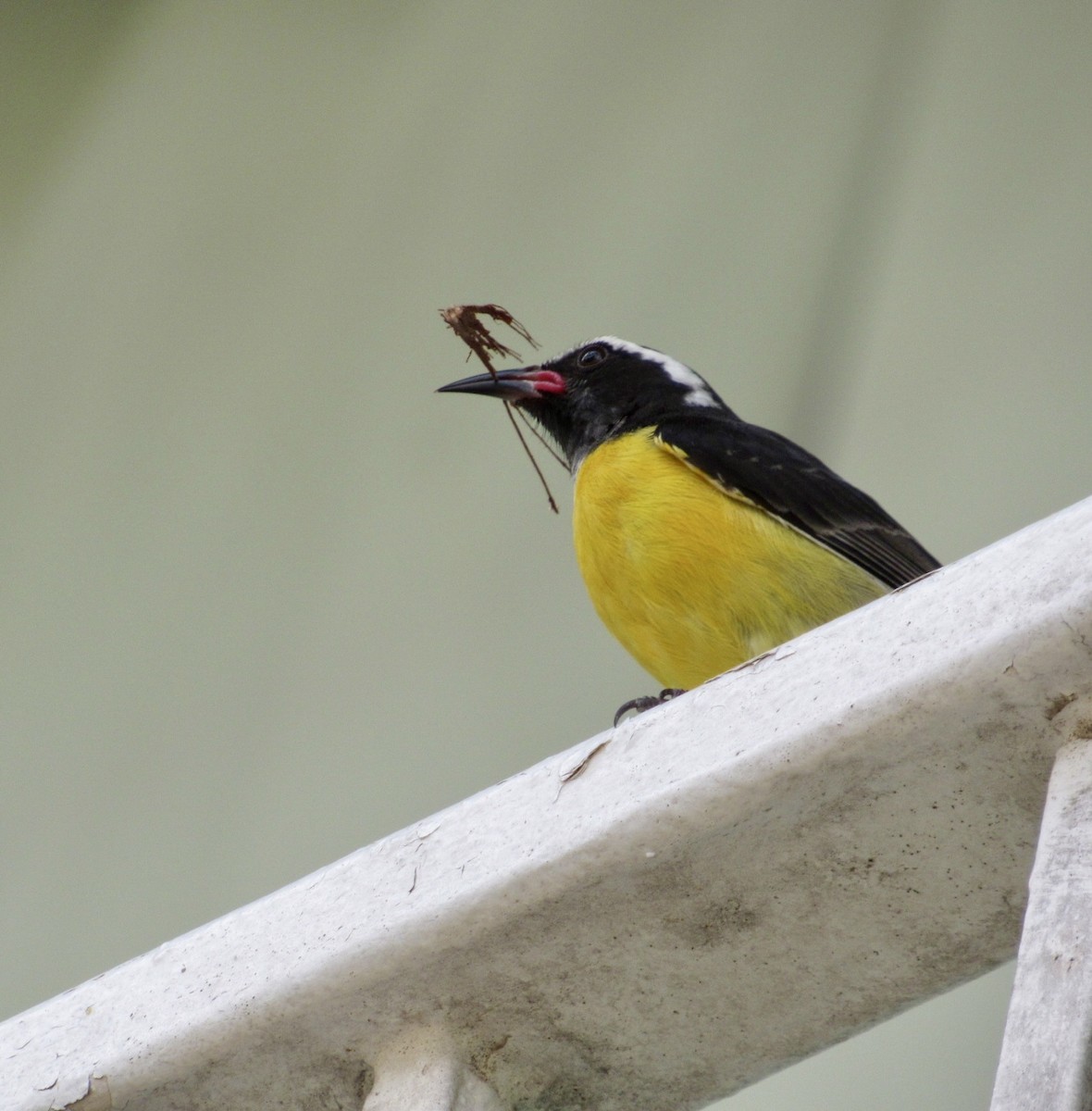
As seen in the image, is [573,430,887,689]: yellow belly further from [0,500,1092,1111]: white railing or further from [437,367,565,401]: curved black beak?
[0,500,1092,1111]: white railing

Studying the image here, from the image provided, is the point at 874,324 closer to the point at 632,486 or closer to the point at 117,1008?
the point at 632,486

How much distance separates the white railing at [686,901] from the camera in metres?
1.07

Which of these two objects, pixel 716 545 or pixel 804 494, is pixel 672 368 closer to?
pixel 804 494

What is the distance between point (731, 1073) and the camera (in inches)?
49.8

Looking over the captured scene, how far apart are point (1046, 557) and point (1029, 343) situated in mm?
2504

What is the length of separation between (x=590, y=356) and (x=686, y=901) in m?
2.73

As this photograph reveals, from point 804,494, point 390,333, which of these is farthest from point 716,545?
point 390,333

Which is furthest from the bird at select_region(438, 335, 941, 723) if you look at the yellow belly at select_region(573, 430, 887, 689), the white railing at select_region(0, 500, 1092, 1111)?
the white railing at select_region(0, 500, 1092, 1111)

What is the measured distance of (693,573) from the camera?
2.79m

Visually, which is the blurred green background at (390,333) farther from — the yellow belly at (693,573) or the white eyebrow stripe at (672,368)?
the yellow belly at (693,573)

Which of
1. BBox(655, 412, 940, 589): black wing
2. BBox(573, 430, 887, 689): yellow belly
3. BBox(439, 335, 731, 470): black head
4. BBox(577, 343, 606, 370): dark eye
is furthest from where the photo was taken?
BBox(577, 343, 606, 370): dark eye

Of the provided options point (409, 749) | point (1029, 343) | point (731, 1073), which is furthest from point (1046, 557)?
point (409, 749)

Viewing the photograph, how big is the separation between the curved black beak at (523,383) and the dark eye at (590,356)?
55 mm

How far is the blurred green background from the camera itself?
3.67 metres
